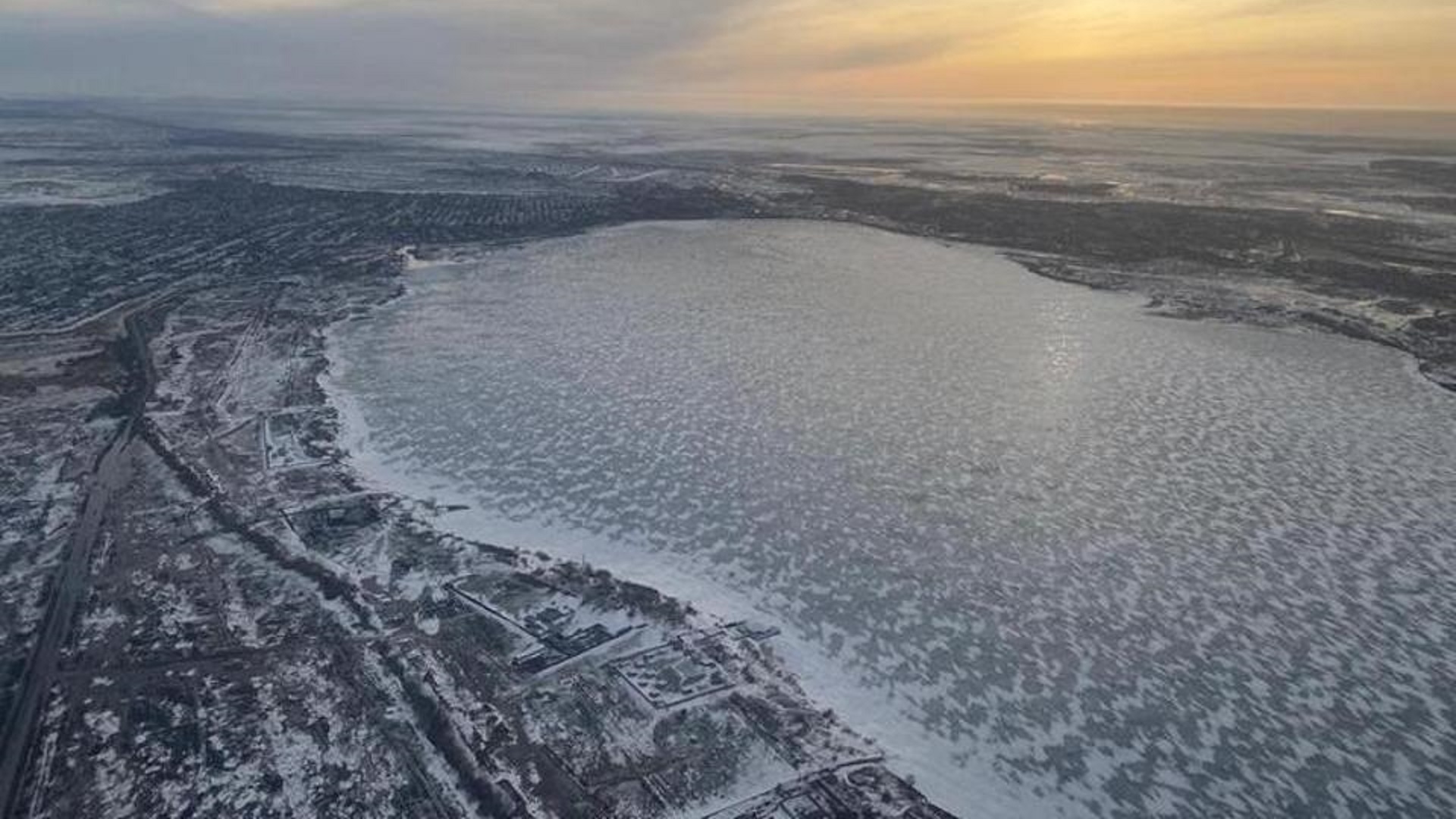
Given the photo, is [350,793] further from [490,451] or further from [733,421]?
[733,421]

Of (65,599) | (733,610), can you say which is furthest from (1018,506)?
(65,599)

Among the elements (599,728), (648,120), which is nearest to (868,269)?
(599,728)

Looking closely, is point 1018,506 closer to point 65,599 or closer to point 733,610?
point 733,610

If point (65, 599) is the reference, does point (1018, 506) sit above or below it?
above

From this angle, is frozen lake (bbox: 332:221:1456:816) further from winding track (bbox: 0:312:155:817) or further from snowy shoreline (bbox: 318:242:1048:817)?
winding track (bbox: 0:312:155:817)

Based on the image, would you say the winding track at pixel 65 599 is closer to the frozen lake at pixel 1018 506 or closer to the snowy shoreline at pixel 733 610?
the snowy shoreline at pixel 733 610

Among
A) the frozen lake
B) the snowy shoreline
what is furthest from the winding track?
the frozen lake

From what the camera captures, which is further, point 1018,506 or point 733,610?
point 1018,506

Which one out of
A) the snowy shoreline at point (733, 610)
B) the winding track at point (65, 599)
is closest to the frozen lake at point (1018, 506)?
the snowy shoreline at point (733, 610)
